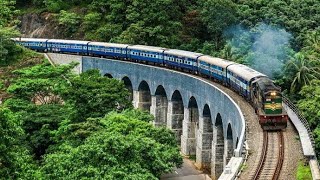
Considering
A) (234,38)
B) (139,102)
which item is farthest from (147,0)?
(139,102)

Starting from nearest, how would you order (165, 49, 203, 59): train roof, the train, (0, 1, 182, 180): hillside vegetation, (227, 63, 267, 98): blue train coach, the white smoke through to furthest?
1. (0, 1, 182, 180): hillside vegetation
2. the train
3. (227, 63, 267, 98): blue train coach
4. (165, 49, 203, 59): train roof
5. the white smoke

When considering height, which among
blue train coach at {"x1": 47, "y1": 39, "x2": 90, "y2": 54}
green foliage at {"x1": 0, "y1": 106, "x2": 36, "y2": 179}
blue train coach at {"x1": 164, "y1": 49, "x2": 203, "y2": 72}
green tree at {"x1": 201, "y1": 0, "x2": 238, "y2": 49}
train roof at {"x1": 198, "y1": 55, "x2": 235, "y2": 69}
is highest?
green tree at {"x1": 201, "y1": 0, "x2": 238, "y2": 49}

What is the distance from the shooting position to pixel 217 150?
47.2 m

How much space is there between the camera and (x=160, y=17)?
80.3 m

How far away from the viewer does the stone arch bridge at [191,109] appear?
43406 millimetres

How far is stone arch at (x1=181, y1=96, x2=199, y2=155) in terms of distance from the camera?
54406mm

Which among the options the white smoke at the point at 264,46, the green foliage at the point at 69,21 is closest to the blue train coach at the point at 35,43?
the green foliage at the point at 69,21

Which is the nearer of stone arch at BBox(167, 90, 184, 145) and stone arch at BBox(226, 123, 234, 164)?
stone arch at BBox(226, 123, 234, 164)

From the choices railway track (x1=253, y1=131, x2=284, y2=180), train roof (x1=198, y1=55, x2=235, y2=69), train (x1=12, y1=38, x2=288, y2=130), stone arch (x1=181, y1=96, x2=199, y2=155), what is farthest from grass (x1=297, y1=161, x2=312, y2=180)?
stone arch (x1=181, y1=96, x2=199, y2=155)

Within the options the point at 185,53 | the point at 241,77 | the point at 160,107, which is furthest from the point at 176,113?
the point at 241,77

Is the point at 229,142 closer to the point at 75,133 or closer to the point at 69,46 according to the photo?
the point at 75,133

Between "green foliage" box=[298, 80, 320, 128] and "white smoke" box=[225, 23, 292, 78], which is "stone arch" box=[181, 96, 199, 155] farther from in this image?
"green foliage" box=[298, 80, 320, 128]

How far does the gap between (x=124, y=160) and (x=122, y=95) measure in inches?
648

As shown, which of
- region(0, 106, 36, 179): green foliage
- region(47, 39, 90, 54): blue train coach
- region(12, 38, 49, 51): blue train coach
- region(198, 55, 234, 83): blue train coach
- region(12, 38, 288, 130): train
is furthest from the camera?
region(12, 38, 49, 51): blue train coach
